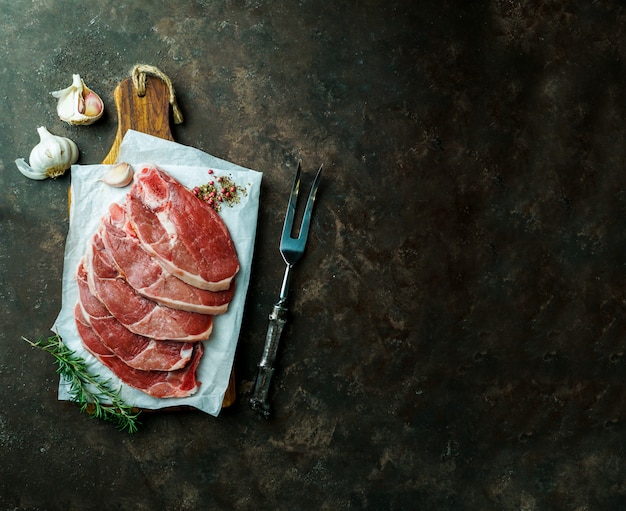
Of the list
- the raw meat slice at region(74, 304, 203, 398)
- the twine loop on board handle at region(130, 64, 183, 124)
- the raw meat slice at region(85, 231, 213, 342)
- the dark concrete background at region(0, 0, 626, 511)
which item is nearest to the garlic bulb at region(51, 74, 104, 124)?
the dark concrete background at region(0, 0, 626, 511)

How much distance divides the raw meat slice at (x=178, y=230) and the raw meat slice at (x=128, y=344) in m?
0.31

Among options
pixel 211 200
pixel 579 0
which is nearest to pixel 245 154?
pixel 211 200

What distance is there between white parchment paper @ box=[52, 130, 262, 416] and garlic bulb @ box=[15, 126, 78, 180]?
0.12 m

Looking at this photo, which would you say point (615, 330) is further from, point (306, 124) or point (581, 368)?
point (306, 124)

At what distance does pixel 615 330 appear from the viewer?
271 centimetres

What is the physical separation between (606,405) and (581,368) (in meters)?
0.22

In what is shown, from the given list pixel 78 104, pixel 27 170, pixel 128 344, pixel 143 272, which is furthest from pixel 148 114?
pixel 128 344

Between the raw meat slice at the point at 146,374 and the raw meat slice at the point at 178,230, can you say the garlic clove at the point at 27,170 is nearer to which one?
the raw meat slice at the point at 178,230

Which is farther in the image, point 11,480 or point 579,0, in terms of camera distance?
point 579,0

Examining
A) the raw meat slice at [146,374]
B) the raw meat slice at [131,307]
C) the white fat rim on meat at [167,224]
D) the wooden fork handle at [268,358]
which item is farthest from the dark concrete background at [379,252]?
the white fat rim on meat at [167,224]

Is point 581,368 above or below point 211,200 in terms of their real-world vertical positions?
below

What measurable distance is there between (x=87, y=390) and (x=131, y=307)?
1.39 feet

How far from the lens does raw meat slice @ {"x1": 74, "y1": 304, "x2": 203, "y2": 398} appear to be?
239 centimetres

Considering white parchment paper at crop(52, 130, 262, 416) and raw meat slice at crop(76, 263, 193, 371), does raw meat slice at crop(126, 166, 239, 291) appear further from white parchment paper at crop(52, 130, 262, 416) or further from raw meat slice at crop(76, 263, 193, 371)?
raw meat slice at crop(76, 263, 193, 371)
